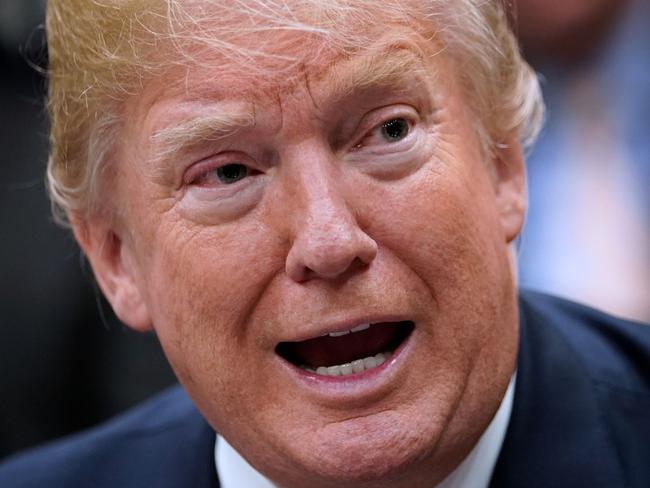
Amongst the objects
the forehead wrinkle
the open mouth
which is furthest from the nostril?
the forehead wrinkle

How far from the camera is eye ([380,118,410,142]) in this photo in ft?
6.50

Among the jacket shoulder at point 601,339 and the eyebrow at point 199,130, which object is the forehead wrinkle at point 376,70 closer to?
the eyebrow at point 199,130

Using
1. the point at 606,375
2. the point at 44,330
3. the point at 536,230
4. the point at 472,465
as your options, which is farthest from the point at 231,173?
the point at 536,230

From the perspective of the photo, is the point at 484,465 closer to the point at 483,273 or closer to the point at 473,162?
the point at 483,273

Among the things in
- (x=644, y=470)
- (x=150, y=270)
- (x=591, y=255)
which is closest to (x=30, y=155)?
(x=150, y=270)

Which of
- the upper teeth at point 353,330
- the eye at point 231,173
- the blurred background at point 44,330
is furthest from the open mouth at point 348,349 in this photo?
the blurred background at point 44,330

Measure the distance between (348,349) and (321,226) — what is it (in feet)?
0.95

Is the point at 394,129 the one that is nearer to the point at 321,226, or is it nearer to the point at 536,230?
the point at 321,226

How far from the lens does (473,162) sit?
207 centimetres

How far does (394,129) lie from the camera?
1.99 metres

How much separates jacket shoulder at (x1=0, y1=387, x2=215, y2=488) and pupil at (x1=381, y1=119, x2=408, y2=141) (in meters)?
0.82

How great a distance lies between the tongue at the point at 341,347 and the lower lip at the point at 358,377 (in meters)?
0.04

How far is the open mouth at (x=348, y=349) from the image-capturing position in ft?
6.44

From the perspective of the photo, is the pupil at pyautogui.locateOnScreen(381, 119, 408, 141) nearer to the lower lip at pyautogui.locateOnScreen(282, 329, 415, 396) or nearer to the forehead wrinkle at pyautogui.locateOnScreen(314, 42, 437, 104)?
the forehead wrinkle at pyautogui.locateOnScreen(314, 42, 437, 104)
